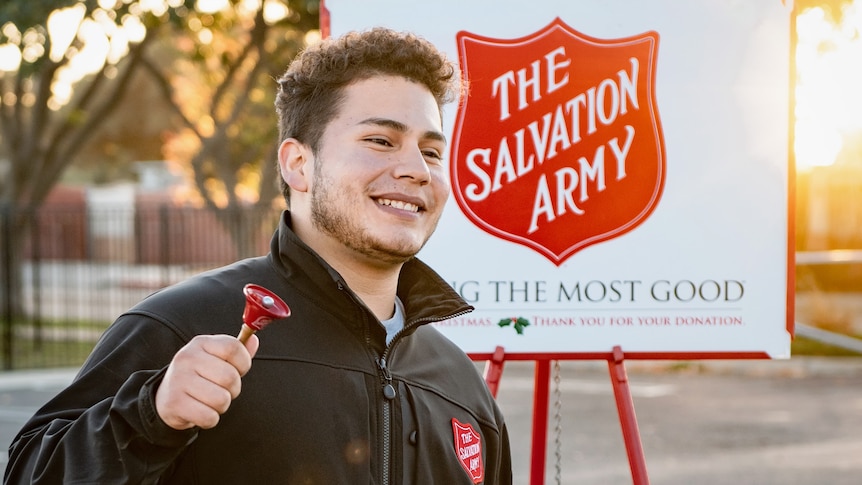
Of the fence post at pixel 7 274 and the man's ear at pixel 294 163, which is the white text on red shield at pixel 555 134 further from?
the fence post at pixel 7 274

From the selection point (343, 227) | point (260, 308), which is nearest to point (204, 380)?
point (260, 308)

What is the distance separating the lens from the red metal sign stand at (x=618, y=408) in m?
3.47

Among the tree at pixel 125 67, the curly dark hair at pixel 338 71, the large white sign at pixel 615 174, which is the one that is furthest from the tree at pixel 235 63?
the curly dark hair at pixel 338 71

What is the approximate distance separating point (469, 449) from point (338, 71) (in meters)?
0.84

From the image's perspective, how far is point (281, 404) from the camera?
78.5 inches

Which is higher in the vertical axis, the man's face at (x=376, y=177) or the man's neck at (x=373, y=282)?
the man's face at (x=376, y=177)

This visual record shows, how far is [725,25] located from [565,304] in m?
1.05

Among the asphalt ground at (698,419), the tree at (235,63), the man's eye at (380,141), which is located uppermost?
the tree at (235,63)

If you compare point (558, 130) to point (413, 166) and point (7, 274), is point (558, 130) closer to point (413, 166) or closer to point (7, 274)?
point (413, 166)

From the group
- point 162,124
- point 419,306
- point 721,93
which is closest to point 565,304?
point 721,93

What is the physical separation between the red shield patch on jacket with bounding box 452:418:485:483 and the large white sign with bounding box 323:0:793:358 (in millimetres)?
1320

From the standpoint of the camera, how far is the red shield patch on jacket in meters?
2.32

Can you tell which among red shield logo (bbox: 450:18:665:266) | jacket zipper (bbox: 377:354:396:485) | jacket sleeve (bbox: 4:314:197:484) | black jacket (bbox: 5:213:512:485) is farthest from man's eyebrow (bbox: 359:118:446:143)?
red shield logo (bbox: 450:18:665:266)

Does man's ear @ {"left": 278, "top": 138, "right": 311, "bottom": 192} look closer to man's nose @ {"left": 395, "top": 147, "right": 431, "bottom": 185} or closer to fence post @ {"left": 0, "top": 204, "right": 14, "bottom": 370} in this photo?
man's nose @ {"left": 395, "top": 147, "right": 431, "bottom": 185}
